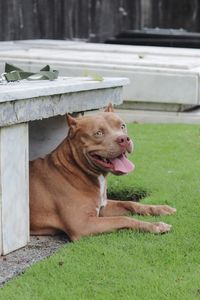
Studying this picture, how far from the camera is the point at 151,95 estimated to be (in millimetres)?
10477

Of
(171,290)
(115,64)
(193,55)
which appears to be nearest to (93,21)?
(193,55)

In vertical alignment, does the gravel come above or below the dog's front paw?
below

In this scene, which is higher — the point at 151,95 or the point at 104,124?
the point at 104,124

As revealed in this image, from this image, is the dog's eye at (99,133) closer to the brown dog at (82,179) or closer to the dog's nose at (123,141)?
the brown dog at (82,179)

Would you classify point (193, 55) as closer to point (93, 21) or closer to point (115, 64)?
point (115, 64)

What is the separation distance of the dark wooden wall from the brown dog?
9.35 meters

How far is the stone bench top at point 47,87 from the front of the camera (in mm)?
5293

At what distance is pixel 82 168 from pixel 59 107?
1.56 ft

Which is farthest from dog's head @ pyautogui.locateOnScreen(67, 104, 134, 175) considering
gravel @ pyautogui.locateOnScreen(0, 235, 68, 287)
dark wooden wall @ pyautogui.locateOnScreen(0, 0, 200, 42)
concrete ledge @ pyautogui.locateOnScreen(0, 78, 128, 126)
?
dark wooden wall @ pyautogui.locateOnScreen(0, 0, 200, 42)

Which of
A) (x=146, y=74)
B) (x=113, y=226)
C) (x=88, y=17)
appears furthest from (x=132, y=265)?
(x=88, y=17)

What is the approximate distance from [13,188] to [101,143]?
27.2 inches

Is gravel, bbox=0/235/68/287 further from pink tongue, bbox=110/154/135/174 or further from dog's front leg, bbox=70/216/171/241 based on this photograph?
pink tongue, bbox=110/154/135/174

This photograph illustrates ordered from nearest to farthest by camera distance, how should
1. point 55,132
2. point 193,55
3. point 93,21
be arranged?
1. point 55,132
2. point 193,55
3. point 93,21

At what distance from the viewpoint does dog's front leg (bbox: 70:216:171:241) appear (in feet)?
18.4
